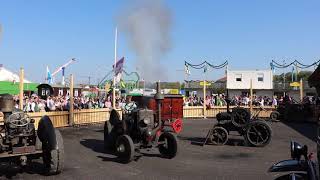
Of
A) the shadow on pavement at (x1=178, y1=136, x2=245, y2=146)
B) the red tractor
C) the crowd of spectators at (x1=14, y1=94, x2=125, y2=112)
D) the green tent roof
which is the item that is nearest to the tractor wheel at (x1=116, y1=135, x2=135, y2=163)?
the red tractor

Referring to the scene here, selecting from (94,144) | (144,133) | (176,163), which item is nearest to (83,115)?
(94,144)

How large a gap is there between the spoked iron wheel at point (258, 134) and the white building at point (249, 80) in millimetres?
52836

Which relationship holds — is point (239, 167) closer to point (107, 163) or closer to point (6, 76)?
point (107, 163)

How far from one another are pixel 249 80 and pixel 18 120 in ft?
197

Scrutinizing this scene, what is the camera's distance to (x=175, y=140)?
431 inches

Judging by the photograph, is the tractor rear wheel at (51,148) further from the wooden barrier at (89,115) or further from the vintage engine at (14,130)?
the wooden barrier at (89,115)

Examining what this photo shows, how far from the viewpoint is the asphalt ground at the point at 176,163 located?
8.80m

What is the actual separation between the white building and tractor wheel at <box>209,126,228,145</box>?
52697 millimetres

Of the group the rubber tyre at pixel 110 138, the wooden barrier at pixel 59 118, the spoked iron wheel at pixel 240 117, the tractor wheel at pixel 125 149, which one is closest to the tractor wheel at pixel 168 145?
the tractor wheel at pixel 125 149

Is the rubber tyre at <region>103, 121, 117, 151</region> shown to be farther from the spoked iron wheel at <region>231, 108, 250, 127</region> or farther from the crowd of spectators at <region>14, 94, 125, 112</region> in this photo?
the crowd of spectators at <region>14, 94, 125, 112</region>

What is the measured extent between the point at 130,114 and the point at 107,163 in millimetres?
1649

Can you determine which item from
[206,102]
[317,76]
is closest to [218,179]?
[317,76]

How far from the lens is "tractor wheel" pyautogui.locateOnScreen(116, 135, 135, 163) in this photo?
33.6 ft

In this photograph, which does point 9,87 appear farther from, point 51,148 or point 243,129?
point 51,148
